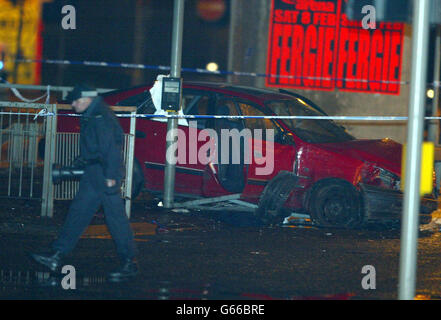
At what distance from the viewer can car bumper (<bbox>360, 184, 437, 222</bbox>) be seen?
10.7 meters

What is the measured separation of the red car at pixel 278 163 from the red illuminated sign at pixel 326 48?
17.4 ft

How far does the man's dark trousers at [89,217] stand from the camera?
775 centimetres

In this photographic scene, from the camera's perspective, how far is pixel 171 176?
1175cm

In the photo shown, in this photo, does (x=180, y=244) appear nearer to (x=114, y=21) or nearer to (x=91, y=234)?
(x=91, y=234)

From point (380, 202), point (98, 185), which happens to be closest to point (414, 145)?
point (98, 185)

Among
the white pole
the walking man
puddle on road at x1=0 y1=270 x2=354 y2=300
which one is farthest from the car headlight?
the white pole

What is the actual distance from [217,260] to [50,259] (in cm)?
167

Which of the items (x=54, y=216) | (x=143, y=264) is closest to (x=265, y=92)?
(x=54, y=216)

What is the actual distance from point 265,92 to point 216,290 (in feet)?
17.3

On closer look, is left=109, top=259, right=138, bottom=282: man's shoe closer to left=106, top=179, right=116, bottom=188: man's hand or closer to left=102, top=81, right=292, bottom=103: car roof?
left=106, top=179, right=116, bottom=188: man's hand

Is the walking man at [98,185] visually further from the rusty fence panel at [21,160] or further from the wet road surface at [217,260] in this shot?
the rusty fence panel at [21,160]

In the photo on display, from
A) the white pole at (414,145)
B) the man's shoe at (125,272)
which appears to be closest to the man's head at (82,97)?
the man's shoe at (125,272)

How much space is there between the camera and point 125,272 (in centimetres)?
759

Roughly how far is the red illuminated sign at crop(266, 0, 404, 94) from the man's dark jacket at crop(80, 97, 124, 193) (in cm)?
973
